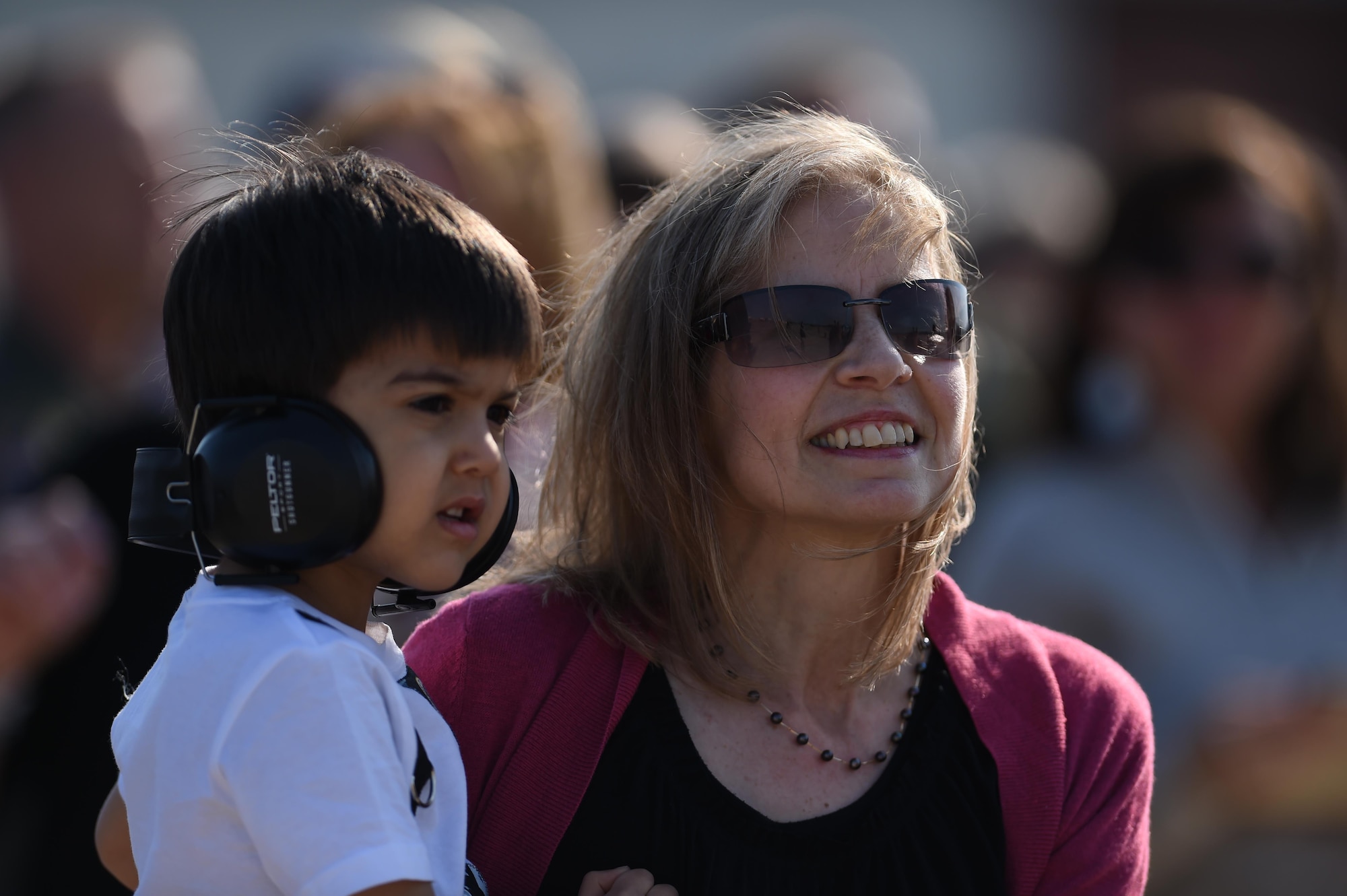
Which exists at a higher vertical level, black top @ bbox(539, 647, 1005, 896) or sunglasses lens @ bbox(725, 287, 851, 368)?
sunglasses lens @ bbox(725, 287, 851, 368)

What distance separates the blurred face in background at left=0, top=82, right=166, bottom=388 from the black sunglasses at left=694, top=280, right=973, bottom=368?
2.16 metres

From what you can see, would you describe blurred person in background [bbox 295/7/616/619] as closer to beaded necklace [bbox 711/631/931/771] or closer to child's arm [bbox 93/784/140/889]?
beaded necklace [bbox 711/631/931/771]

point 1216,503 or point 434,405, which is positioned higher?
point 434,405

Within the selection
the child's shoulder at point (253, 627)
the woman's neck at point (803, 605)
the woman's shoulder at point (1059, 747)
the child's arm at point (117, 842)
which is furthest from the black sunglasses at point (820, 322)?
the child's arm at point (117, 842)

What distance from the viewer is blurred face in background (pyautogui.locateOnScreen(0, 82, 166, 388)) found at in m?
3.70

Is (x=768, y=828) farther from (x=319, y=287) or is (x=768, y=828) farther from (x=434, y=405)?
(x=319, y=287)

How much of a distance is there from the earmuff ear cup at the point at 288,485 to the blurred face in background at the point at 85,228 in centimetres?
227

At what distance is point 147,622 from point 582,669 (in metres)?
1.21

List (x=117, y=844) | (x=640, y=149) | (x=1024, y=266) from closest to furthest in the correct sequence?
(x=117, y=844)
(x=640, y=149)
(x=1024, y=266)

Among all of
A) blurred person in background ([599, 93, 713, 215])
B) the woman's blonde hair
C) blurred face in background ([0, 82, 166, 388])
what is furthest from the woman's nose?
blurred face in background ([0, 82, 166, 388])

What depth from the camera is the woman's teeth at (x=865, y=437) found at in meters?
2.12

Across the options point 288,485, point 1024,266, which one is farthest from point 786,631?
point 1024,266

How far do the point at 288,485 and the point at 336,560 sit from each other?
0.40 feet

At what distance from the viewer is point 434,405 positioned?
67.2 inches
